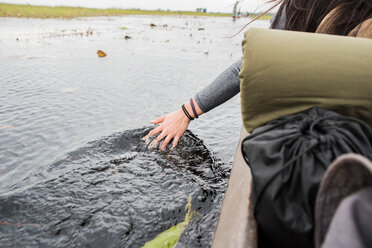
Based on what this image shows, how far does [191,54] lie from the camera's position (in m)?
6.80

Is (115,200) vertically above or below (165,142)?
below

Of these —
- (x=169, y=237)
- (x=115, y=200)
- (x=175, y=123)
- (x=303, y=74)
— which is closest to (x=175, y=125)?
(x=175, y=123)

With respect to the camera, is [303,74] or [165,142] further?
[165,142]

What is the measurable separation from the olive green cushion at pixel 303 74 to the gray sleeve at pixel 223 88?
629mm

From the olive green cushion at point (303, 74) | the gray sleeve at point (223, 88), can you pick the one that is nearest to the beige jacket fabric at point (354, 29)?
the gray sleeve at point (223, 88)

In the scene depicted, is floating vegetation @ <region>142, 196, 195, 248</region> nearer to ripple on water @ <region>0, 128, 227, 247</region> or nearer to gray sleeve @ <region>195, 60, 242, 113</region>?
ripple on water @ <region>0, 128, 227, 247</region>

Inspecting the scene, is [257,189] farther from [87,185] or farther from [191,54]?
[191,54]

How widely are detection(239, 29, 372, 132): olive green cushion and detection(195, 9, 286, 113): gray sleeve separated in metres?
0.63

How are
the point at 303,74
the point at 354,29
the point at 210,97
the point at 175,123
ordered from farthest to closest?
the point at 175,123 → the point at 210,97 → the point at 354,29 → the point at 303,74

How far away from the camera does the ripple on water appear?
129cm

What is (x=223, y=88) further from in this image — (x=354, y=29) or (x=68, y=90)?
(x=68, y=90)

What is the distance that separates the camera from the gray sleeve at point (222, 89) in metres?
1.55

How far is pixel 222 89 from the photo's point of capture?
159 cm

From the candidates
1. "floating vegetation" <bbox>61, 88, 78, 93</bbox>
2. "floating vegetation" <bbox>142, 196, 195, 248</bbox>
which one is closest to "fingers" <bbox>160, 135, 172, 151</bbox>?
"floating vegetation" <bbox>142, 196, 195, 248</bbox>
